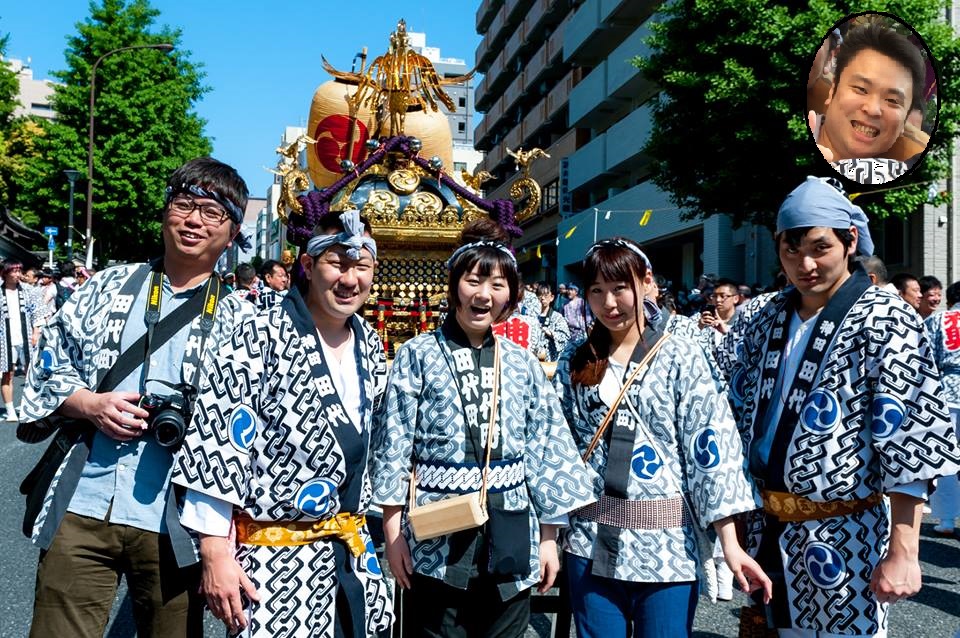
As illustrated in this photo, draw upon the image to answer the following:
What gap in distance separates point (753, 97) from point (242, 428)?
12250 millimetres

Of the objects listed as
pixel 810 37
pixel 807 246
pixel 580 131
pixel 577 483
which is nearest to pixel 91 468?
pixel 577 483

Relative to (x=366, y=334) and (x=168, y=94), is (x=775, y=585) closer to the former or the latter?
(x=366, y=334)

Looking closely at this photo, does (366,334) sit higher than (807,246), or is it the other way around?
(807,246)

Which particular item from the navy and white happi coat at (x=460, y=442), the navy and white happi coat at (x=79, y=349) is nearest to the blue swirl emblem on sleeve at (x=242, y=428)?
the navy and white happi coat at (x=79, y=349)

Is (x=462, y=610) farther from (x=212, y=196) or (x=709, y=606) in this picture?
(x=709, y=606)

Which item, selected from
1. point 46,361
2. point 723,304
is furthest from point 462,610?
point 723,304

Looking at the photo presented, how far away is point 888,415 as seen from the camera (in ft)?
7.29

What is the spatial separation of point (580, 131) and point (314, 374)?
27994 mm

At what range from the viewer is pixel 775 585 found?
238 centimetres

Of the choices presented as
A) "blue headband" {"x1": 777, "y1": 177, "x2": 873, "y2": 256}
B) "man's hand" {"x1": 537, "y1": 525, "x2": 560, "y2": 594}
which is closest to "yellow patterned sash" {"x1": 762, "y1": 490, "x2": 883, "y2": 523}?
"man's hand" {"x1": 537, "y1": 525, "x2": 560, "y2": 594}

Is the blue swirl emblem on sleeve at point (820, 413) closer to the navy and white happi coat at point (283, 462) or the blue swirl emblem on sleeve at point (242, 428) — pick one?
the navy and white happi coat at point (283, 462)

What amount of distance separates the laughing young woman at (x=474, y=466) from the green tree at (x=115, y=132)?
23.1 metres

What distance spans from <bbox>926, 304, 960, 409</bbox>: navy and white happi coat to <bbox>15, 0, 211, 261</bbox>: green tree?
2218 cm

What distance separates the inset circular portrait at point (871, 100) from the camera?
3.49 m
